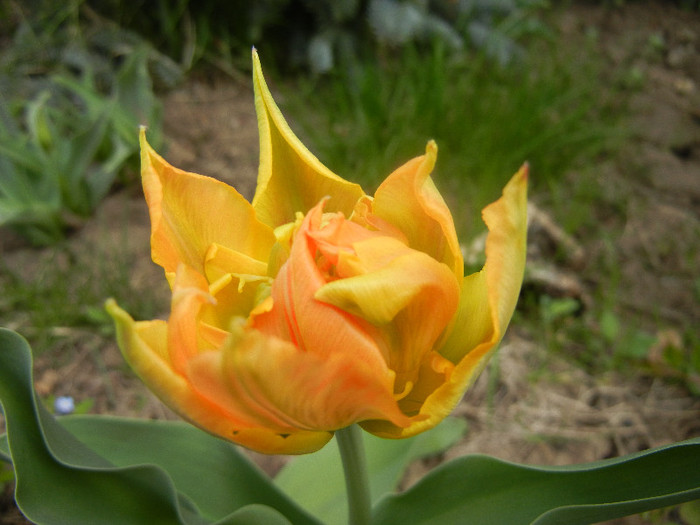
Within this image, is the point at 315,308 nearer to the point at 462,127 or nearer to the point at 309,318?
the point at 309,318

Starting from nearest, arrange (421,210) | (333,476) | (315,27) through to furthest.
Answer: (421,210) → (333,476) → (315,27)

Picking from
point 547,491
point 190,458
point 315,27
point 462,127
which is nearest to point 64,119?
point 315,27

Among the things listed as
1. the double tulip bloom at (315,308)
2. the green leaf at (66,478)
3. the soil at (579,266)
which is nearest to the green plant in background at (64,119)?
the soil at (579,266)

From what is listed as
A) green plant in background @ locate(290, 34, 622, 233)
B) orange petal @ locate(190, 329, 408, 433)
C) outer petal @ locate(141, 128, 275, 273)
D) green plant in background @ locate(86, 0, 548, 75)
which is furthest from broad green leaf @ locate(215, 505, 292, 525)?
green plant in background @ locate(86, 0, 548, 75)

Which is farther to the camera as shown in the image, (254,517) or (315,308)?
(254,517)

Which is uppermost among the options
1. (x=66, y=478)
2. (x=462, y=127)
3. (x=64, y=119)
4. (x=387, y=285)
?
(x=387, y=285)

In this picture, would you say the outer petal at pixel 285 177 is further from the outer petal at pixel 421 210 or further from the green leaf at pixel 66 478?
the green leaf at pixel 66 478
